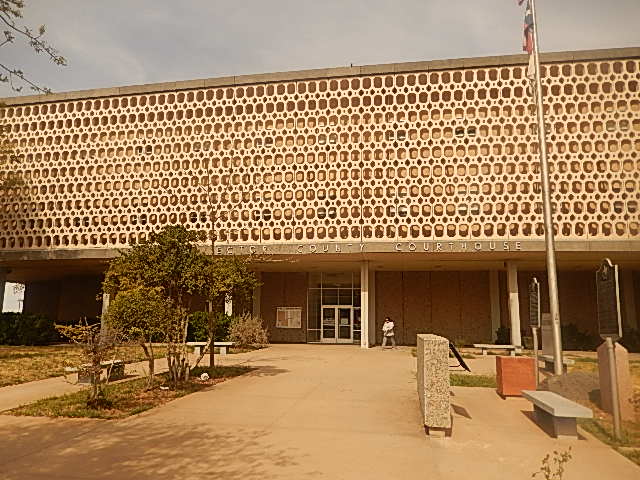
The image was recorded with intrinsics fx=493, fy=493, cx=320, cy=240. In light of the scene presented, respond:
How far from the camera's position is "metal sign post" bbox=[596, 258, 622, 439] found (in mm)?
7461

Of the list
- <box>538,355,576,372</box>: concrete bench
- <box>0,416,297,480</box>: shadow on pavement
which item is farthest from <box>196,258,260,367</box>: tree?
<box>538,355,576,372</box>: concrete bench

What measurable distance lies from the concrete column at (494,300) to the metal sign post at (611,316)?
2127 centimetres

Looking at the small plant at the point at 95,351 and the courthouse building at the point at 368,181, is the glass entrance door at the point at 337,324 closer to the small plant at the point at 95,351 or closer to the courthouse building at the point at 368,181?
the courthouse building at the point at 368,181

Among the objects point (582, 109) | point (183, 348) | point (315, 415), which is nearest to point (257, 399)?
point (315, 415)

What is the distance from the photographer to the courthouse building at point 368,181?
919 inches

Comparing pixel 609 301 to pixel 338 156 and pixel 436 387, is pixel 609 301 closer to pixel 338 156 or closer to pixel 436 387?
pixel 436 387

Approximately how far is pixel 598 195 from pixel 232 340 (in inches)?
733

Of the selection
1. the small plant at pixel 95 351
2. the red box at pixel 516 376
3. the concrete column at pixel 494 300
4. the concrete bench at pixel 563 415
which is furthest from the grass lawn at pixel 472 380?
the concrete column at pixel 494 300

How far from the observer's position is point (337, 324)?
3045 centimetres

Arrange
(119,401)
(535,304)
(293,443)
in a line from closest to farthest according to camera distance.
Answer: (293,443)
(119,401)
(535,304)

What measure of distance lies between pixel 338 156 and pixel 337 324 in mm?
10833

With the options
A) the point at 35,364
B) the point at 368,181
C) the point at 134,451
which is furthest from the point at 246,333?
the point at 134,451

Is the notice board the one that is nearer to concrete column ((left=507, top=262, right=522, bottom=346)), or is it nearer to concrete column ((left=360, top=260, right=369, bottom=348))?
concrete column ((left=360, top=260, right=369, bottom=348))

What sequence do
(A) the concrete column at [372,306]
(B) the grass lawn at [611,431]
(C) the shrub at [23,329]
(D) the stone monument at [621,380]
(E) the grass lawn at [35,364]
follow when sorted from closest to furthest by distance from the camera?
(B) the grass lawn at [611,431], (D) the stone monument at [621,380], (E) the grass lawn at [35,364], (C) the shrub at [23,329], (A) the concrete column at [372,306]
